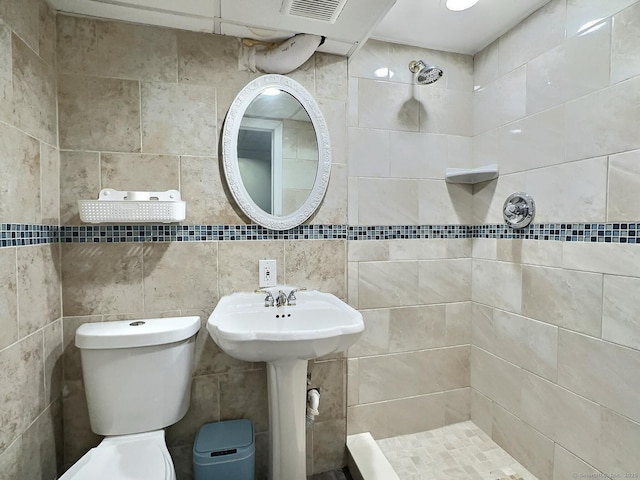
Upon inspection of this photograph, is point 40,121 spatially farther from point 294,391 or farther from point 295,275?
point 294,391

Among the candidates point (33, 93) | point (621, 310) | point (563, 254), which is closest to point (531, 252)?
point (563, 254)

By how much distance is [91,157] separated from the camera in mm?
1429

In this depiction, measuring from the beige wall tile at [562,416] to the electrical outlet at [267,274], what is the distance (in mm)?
1381

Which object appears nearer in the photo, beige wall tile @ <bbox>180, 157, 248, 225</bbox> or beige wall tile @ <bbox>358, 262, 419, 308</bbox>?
beige wall tile @ <bbox>180, 157, 248, 225</bbox>

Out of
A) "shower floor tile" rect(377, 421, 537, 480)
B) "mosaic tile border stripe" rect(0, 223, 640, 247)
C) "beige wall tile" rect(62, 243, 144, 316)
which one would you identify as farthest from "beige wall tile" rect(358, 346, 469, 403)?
"beige wall tile" rect(62, 243, 144, 316)

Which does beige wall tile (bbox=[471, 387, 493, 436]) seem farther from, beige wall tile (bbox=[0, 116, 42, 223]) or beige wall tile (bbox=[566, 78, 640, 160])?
beige wall tile (bbox=[0, 116, 42, 223])

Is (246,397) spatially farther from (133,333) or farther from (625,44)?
(625,44)

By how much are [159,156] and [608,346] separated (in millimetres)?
→ 2066

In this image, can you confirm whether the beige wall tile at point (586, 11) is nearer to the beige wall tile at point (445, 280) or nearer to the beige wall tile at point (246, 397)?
the beige wall tile at point (445, 280)

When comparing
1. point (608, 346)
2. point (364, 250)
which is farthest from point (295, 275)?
point (608, 346)

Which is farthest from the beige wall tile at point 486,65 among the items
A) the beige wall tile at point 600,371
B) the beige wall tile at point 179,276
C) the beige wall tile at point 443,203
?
the beige wall tile at point 179,276

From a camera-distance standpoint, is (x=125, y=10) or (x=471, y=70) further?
(x=471, y=70)

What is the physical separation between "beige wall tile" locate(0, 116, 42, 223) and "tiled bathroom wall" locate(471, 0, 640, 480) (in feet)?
7.16

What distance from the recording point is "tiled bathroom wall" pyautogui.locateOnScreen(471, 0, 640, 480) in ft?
4.06
